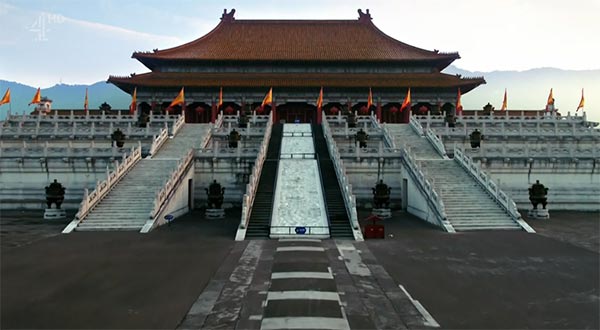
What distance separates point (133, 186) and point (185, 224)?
15.4ft

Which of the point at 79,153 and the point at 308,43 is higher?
the point at 308,43

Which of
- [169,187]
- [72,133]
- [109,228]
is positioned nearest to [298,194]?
[169,187]

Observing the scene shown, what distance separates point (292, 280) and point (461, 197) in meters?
14.2

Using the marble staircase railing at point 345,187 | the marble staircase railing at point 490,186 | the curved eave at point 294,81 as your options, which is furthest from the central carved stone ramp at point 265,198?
the curved eave at point 294,81

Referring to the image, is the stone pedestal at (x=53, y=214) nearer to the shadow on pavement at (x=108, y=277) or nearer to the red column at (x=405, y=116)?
the shadow on pavement at (x=108, y=277)

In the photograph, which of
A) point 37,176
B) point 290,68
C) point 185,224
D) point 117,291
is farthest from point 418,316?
point 290,68

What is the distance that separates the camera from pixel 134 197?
71.5 feet

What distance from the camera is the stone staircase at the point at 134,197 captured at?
63.9 ft

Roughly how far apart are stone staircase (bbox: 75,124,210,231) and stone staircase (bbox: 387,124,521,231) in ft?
51.4

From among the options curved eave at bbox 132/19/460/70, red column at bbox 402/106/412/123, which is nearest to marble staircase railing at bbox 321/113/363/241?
red column at bbox 402/106/412/123

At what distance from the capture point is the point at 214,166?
86.8ft

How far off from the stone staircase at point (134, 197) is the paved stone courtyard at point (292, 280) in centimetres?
144

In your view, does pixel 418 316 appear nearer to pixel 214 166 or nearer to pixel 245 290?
pixel 245 290

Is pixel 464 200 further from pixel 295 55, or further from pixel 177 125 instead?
pixel 295 55
